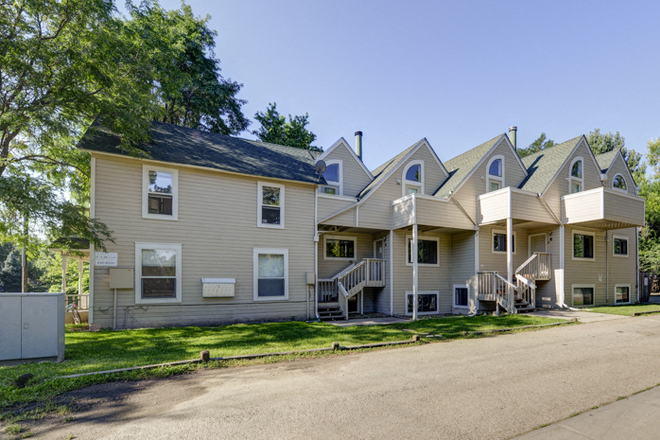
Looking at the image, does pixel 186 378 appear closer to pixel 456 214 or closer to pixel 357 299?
pixel 357 299

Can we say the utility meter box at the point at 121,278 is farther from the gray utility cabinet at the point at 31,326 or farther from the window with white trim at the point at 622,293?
the window with white trim at the point at 622,293

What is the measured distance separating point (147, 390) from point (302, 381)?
92.9 inches

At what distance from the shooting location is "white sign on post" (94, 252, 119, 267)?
34.6 ft

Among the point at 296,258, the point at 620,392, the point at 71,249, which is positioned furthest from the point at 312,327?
the point at 71,249

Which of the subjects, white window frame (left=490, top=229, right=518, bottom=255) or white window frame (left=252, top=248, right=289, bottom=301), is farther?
white window frame (left=490, top=229, right=518, bottom=255)

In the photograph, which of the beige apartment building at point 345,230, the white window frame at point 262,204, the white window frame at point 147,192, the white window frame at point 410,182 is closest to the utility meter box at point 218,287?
the beige apartment building at point 345,230

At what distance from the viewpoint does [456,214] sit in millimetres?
15398

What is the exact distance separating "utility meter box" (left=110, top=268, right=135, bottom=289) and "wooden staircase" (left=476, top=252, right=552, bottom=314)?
13.7 m

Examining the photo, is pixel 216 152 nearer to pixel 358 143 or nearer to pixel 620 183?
pixel 358 143

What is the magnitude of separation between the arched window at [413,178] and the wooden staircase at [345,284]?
12.7 ft

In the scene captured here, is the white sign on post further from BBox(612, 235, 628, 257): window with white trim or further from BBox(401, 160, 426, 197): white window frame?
BBox(612, 235, 628, 257): window with white trim

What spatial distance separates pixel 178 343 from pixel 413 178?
1237 centimetres

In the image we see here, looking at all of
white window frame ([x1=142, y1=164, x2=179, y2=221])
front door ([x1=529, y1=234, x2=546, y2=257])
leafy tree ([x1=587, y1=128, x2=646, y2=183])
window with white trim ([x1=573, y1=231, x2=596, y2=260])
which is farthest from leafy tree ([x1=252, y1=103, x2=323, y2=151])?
leafy tree ([x1=587, y1=128, x2=646, y2=183])

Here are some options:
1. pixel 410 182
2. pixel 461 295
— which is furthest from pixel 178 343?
pixel 461 295
